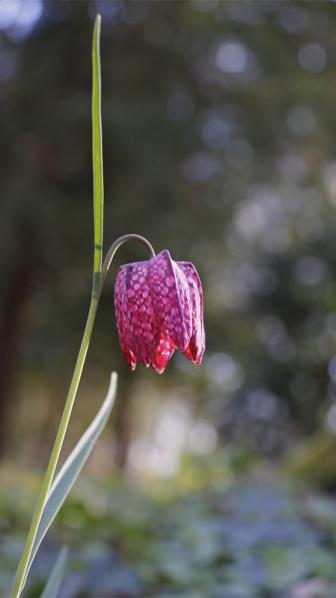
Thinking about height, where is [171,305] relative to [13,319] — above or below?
above

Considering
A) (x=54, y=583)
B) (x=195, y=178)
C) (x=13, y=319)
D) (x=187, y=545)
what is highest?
(x=195, y=178)

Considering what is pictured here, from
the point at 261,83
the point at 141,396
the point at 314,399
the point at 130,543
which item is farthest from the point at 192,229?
the point at 141,396

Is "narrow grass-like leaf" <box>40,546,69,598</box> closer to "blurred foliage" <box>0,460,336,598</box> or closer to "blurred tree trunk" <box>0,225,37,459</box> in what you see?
"blurred foliage" <box>0,460,336,598</box>

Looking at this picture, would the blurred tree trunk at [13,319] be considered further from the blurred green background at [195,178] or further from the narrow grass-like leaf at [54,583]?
the narrow grass-like leaf at [54,583]

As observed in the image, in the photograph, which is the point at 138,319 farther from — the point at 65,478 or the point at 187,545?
the point at 187,545

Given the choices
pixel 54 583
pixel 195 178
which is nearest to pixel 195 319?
pixel 54 583

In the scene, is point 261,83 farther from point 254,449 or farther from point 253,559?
point 253,559
